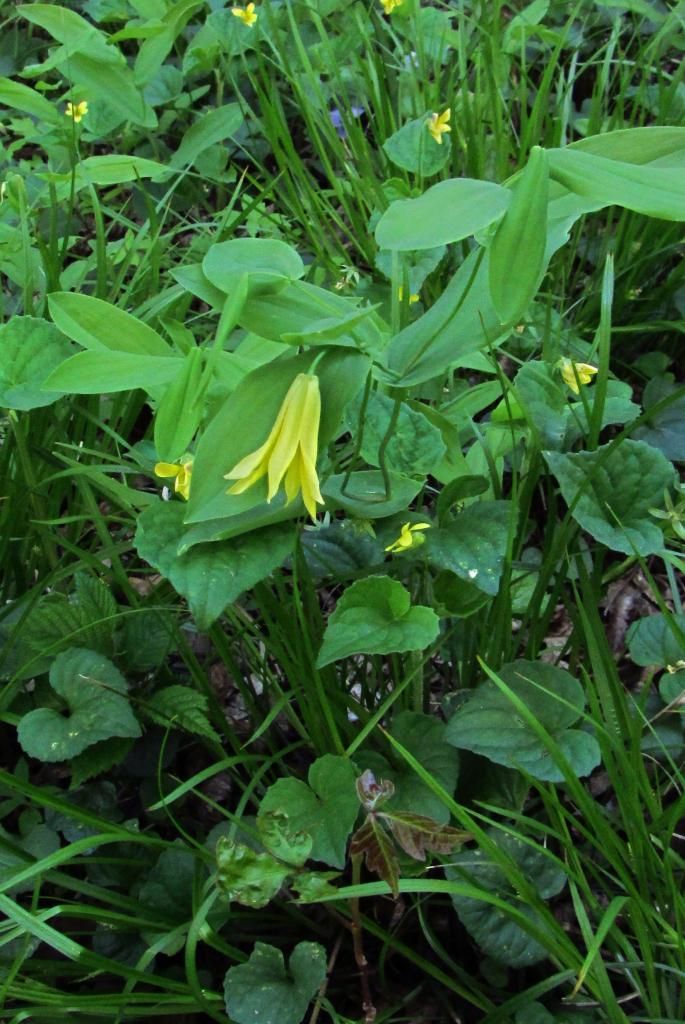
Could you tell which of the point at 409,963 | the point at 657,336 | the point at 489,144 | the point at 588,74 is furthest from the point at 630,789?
the point at 588,74

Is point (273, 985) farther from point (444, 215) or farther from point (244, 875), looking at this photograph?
point (444, 215)

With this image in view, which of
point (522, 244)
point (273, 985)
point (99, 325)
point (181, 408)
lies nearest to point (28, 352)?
point (99, 325)

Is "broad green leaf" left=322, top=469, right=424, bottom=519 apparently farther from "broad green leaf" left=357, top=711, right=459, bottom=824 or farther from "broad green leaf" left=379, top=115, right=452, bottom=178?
"broad green leaf" left=379, top=115, right=452, bottom=178

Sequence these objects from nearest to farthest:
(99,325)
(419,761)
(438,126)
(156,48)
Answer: (99,325) < (419,761) < (438,126) < (156,48)

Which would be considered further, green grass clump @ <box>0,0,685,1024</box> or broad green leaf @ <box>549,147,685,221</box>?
green grass clump @ <box>0,0,685,1024</box>

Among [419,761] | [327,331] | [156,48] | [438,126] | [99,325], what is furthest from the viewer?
[156,48]

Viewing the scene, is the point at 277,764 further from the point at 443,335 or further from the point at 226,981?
the point at 443,335

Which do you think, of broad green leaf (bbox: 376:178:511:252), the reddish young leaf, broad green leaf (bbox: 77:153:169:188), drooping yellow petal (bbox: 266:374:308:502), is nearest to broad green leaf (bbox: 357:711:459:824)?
the reddish young leaf
